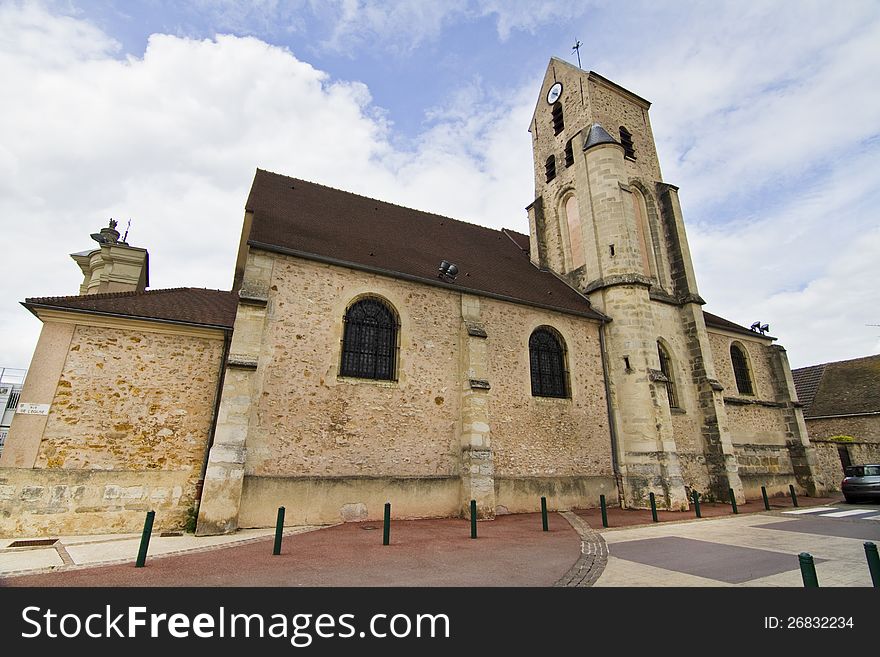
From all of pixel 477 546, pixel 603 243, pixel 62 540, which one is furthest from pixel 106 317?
pixel 603 243

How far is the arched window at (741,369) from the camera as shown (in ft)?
55.7

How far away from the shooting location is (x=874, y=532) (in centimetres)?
789

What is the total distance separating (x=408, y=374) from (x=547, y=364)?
4663mm

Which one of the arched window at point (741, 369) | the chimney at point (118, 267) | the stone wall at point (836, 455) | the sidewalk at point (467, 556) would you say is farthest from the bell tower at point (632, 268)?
the chimney at point (118, 267)

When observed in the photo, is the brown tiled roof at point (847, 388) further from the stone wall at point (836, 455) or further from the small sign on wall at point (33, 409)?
the small sign on wall at point (33, 409)

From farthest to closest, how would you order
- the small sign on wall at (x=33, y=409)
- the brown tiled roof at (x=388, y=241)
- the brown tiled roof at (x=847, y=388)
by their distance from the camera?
the brown tiled roof at (x=847, y=388), the brown tiled roof at (x=388, y=241), the small sign on wall at (x=33, y=409)

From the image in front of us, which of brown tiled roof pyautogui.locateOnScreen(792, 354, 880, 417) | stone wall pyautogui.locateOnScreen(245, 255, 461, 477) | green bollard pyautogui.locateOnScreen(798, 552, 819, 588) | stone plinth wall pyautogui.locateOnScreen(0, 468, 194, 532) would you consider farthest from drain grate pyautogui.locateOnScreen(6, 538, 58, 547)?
brown tiled roof pyautogui.locateOnScreen(792, 354, 880, 417)

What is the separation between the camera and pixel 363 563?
5.90 metres

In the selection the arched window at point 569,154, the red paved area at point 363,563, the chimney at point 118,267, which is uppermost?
the arched window at point 569,154

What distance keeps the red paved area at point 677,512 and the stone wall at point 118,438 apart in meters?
8.95

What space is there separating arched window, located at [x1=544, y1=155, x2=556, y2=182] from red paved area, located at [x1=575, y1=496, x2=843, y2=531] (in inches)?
518

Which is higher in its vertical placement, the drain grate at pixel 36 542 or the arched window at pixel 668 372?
the arched window at pixel 668 372
